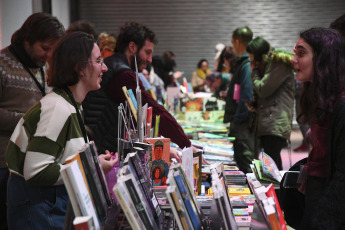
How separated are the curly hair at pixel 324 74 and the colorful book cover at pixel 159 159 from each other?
81 centimetres

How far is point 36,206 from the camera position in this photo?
214 centimetres

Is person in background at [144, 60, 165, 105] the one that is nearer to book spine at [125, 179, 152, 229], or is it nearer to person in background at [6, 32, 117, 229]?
person in background at [6, 32, 117, 229]

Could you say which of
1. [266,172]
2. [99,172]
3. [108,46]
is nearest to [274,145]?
[108,46]

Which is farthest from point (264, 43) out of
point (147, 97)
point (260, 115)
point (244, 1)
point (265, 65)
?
point (244, 1)

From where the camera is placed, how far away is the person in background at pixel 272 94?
5.20 m

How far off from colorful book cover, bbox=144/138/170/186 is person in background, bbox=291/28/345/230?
2.55ft

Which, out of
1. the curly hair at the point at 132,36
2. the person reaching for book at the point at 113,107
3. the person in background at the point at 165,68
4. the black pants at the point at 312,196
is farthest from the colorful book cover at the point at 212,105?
the black pants at the point at 312,196

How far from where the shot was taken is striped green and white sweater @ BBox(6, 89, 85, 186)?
6.77ft

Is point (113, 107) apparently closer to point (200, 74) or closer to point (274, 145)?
point (274, 145)

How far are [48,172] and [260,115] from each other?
366cm

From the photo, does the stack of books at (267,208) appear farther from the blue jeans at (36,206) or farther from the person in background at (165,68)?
the person in background at (165,68)

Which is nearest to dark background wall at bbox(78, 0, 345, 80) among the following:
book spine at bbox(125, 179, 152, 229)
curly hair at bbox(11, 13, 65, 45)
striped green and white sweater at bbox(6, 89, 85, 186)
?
curly hair at bbox(11, 13, 65, 45)

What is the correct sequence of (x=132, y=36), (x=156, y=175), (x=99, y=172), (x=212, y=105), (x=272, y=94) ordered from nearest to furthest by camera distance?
1. (x=99, y=172)
2. (x=156, y=175)
3. (x=132, y=36)
4. (x=272, y=94)
5. (x=212, y=105)

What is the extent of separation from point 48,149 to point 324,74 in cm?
124
